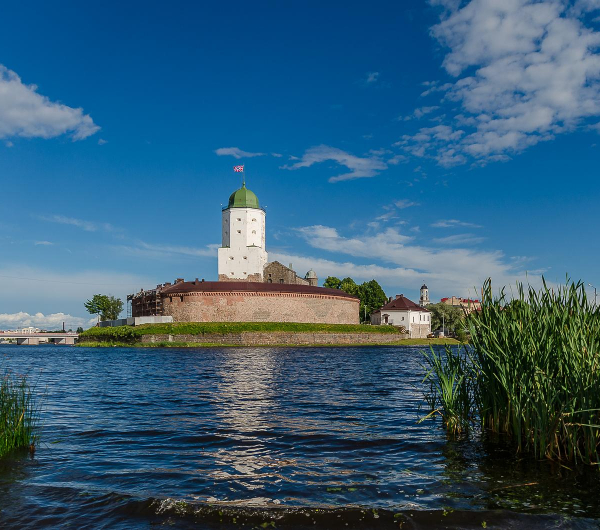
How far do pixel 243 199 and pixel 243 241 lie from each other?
688 centimetres

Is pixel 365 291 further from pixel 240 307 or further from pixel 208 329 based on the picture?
pixel 208 329

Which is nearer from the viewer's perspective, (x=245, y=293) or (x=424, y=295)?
(x=245, y=293)

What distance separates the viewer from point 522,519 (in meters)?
5.87

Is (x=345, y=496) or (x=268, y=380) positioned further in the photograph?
(x=268, y=380)

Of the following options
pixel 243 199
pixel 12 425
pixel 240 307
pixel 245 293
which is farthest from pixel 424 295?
pixel 12 425

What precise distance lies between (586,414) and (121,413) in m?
10.4

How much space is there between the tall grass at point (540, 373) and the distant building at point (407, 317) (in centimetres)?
7426

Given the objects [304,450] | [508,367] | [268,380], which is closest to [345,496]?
[304,450]

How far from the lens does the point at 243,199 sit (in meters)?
83.1

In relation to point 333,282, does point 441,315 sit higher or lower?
lower

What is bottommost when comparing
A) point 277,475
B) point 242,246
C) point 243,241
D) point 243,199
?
point 277,475

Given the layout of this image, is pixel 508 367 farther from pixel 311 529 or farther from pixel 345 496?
pixel 311 529

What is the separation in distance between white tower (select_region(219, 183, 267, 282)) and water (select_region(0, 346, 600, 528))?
67.0 metres

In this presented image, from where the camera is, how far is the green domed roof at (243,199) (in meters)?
82.8
